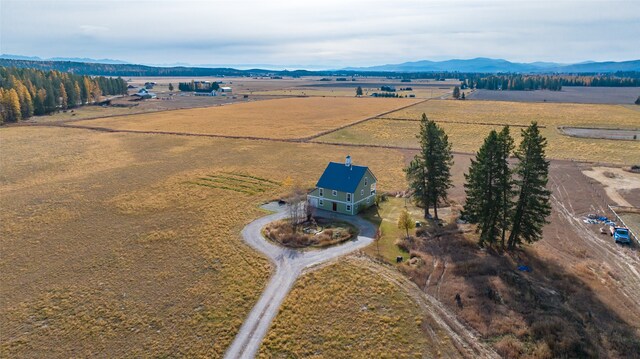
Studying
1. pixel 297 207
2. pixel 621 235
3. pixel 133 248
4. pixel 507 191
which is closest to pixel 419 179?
pixel 507 191

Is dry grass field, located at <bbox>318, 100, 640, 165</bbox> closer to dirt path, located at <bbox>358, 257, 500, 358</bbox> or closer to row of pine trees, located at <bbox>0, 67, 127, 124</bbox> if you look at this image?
dirt path, located at <bbox>358, 257, 500, 358</bbox>

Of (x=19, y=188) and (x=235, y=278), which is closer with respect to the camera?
(x=235, y=278)

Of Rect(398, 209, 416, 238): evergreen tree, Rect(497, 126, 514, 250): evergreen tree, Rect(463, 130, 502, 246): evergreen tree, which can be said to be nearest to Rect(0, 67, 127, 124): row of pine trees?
Rect(398, 209, 416, 238): evergreen tree

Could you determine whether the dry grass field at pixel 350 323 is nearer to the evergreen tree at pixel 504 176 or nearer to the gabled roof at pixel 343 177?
the evergreen tree at pixel 504 176

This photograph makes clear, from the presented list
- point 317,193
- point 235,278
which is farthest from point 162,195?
point 235,278

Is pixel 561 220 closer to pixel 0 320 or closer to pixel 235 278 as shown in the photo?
pixel 235 278
